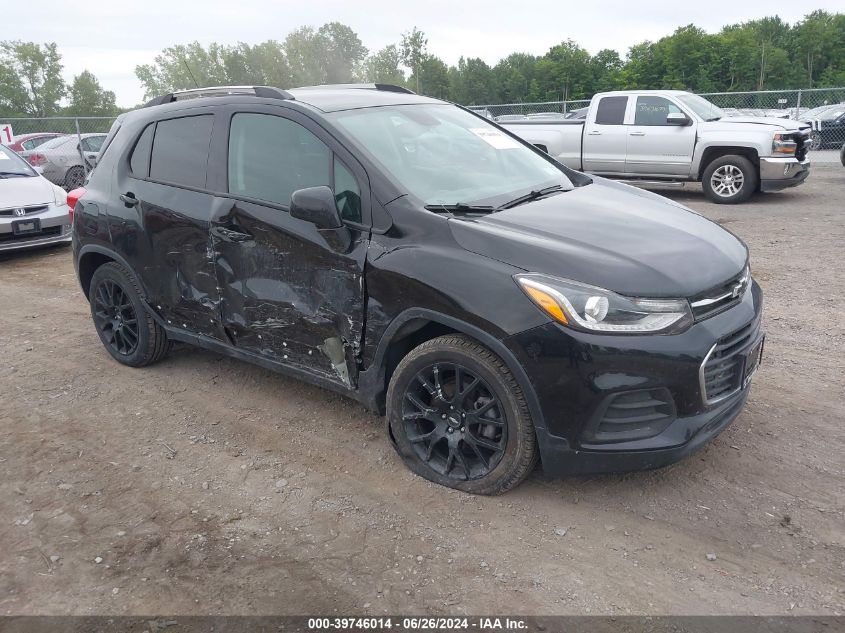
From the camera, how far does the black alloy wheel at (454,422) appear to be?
3215mm

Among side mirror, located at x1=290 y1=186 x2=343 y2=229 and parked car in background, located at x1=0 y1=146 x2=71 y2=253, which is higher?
side mirror, located at x1=290 y1=186 x2=343 y2=229

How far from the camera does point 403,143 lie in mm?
3855

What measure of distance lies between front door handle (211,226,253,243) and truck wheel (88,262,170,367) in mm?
1096

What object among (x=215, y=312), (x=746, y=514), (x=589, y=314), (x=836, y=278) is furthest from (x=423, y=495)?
(x=836, y=278)

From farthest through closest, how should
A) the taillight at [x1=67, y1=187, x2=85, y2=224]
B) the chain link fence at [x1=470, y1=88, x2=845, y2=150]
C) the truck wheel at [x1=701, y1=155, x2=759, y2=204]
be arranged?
1. the chain link fence at [x1=470, y1=88, x2=845, y2=150]
2. the truck wheel at [x1=701, y1=155, x2=759, y2=204]
3. the taillight at [x1=67, y1=187, x2=85, y2=224]

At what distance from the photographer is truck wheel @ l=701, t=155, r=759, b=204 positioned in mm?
11273

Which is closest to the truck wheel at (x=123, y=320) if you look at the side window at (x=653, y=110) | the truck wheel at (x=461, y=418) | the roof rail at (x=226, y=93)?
the roof rail at (x=226, y=93)

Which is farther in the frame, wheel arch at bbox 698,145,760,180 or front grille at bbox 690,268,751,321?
wheel arch at bbox 698,145,760,180

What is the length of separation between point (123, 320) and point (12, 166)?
6.75 meters

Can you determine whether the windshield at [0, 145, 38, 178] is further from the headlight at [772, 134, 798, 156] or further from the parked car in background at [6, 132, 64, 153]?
the headlight at [772, 134, 798, 156]

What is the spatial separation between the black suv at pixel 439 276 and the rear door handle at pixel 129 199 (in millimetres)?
37

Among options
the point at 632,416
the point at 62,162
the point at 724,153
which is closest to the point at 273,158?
the point at 632,416

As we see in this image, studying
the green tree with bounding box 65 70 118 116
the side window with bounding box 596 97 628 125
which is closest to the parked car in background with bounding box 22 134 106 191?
the side window with bounding box 596 97 628 125

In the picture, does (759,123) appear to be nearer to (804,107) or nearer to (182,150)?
(182,150)
